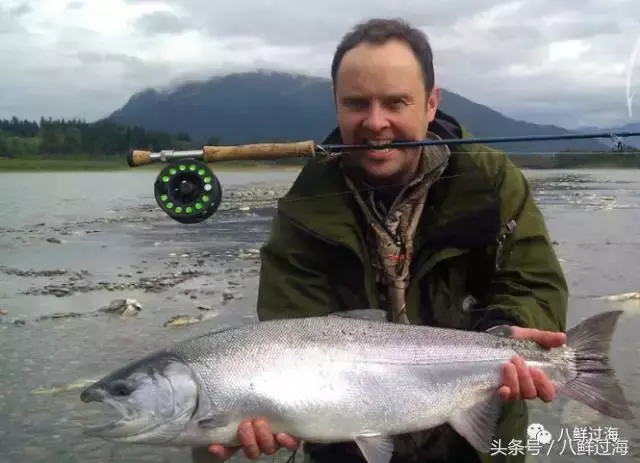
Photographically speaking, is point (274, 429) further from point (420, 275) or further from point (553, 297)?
point (553, 297)

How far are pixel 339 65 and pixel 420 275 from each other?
3.59ft

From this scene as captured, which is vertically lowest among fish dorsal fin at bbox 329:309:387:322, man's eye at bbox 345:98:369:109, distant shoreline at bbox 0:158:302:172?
distant shoreline at bbox 0:158:302:172

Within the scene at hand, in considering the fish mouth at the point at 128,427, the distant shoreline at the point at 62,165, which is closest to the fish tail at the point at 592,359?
the fish mouth at the point at 128,427

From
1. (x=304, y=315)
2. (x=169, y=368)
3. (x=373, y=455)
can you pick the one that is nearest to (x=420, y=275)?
(x=304, y=315)

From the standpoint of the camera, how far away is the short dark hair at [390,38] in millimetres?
3719

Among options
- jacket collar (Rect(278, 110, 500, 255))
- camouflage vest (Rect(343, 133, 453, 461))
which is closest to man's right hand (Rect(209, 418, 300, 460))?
camouflage vest (Rect(343, 133, 453, 461))

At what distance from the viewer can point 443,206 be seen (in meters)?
3.77

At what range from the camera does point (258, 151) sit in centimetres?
441

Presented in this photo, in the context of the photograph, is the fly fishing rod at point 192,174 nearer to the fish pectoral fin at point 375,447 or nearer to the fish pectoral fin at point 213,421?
the fish pectoral fin at point 213,421

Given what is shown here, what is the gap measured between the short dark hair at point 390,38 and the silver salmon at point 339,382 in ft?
4.16

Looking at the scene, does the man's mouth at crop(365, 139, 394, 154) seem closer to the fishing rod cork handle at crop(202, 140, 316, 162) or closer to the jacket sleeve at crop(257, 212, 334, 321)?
the fishing rod cork handle at crop(202, 140, 316, 162)

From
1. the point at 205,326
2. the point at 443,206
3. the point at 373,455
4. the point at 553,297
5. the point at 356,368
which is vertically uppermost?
the point at 443,206

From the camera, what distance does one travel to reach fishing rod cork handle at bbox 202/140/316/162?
418 centimetres

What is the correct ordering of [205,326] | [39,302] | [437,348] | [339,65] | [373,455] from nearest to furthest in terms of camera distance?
[373,455] < [437,348] < [339,65] < [205,326] < [39,302]
